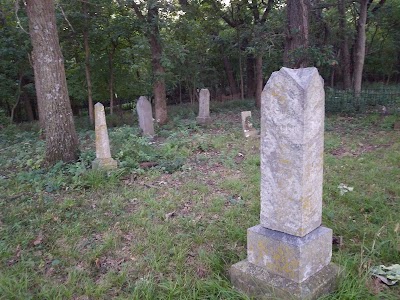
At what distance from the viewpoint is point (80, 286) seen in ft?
10.8

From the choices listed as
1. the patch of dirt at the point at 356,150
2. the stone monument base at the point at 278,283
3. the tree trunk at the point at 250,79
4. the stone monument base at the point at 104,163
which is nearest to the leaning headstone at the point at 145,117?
the stone monument base at the point at 104,163

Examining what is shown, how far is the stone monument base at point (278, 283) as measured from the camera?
263 cm

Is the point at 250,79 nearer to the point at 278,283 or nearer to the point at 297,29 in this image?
the point at 297,29

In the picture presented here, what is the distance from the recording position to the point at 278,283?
273 centimetres

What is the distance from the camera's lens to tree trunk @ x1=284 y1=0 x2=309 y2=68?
12266mm

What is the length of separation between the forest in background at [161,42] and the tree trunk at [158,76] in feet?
0.15

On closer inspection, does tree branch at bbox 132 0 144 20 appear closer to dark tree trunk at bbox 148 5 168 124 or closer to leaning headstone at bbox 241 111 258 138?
dark tree trunk at bbox 148 5 168 124

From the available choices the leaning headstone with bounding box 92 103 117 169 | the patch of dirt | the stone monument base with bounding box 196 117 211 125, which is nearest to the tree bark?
the stone monument base with bounding box 196 117 211 125

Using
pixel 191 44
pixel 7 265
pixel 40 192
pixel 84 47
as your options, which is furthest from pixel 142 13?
pixel 7 265

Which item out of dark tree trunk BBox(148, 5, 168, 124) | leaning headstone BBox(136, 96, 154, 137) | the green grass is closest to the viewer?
the green grass

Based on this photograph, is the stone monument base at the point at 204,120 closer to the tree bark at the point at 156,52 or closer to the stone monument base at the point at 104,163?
the tree bark at the point at 156,52

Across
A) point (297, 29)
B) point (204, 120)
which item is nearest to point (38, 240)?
point (204, 120)

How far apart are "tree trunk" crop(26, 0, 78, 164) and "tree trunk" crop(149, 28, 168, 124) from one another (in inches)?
254

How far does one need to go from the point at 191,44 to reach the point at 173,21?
6.13 m
